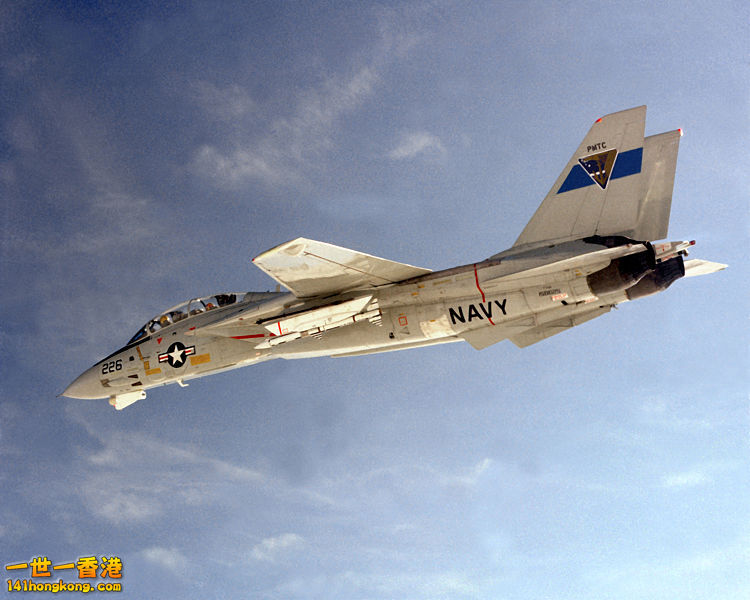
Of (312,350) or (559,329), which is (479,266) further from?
(312,350)

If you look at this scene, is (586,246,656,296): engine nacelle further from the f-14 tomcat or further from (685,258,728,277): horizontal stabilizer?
(685,258,728,277): horizontal stabilizer

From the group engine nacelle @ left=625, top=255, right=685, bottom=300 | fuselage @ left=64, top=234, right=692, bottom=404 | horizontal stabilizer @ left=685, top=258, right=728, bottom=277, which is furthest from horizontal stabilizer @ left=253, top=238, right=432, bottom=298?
horizontal stabilizer @ left=685, top=258, right=728, bottom=277

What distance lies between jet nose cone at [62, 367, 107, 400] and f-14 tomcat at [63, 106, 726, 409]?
4421 mm

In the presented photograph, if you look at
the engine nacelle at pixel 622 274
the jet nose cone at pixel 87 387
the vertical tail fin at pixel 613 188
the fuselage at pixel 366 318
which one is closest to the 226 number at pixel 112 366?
the fuselage at pixel 366 318

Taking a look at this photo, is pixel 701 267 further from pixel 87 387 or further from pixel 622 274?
pixel 87 387

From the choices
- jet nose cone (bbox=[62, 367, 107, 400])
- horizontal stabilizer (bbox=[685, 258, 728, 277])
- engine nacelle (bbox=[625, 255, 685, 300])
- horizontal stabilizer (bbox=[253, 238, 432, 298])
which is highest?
jet nose cone (bbox=[62, 367, 107, 400])

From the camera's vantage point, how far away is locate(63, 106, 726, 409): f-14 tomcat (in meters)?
14.5

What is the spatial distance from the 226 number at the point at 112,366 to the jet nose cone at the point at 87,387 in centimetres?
29

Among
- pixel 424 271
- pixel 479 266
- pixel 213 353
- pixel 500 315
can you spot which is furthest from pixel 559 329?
pixel 213 353

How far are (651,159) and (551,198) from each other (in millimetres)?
2399

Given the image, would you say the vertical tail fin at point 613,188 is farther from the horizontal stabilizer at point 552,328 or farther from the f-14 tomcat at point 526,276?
the horizontal stabilizer at point 552,328

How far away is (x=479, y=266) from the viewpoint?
15516 millimetres

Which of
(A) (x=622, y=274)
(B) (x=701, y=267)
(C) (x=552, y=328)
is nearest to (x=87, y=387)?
(C) (x=552, y=328)

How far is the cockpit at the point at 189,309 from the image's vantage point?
62.4ft
